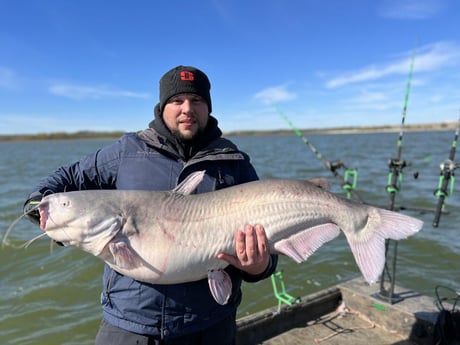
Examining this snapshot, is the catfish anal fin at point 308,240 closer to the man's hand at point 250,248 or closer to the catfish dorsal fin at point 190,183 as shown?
the man's hand at point 250,248

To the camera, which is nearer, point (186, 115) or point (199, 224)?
point (199, 224)

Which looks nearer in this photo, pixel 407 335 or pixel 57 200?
pixel 57 200

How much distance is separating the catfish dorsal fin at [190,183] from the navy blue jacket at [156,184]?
0.13 m

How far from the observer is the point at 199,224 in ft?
9.70

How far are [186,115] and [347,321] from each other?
166 inches

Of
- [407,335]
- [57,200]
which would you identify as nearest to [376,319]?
[407,335]

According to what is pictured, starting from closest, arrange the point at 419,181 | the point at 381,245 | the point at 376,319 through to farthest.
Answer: the point at 381,245, the point at 376,319, the point at 419,181

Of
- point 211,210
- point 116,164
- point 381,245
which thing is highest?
point 116,164

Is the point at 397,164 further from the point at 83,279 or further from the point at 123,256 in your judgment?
the point at 83,279

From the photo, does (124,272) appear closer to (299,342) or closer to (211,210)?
(211,210)

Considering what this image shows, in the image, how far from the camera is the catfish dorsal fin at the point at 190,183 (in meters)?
2.97

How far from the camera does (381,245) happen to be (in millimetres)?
3084

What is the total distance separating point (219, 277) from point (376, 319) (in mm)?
3714

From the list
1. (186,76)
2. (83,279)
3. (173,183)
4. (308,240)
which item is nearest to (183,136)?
(173,183)
